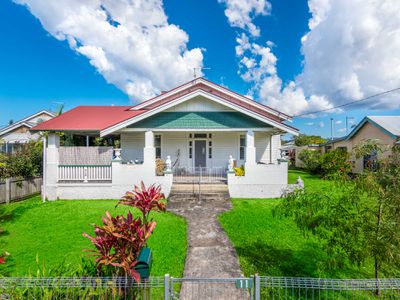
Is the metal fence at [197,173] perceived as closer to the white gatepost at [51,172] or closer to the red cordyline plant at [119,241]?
the white gatepost at [51,172]

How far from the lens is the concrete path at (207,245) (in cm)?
444

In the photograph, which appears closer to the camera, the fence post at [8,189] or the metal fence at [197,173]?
the fence post at [8,189]

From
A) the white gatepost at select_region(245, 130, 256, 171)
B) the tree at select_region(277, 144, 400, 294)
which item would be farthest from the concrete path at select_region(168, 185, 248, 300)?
the tree at select_region(277, 144, 400, 294)

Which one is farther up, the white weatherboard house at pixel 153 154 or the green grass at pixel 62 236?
the white weatherboard house at pixel 153 154

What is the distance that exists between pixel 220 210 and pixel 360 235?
5744 mm

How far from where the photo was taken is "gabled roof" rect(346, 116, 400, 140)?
590 inches

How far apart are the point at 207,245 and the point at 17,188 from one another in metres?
11.3

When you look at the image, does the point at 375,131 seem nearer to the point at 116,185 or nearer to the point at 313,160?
the point at 313,160

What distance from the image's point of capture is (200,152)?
1496cm

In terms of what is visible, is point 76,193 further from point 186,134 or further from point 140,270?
point 140,270

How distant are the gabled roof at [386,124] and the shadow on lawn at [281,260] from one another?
13763mm

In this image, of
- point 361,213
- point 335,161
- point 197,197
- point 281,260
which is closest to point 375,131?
point 335,161

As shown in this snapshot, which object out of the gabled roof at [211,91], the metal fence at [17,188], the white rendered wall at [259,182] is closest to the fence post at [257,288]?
the white rendered wall at [259,182]

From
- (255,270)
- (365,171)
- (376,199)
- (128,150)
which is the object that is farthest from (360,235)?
(128,150)
